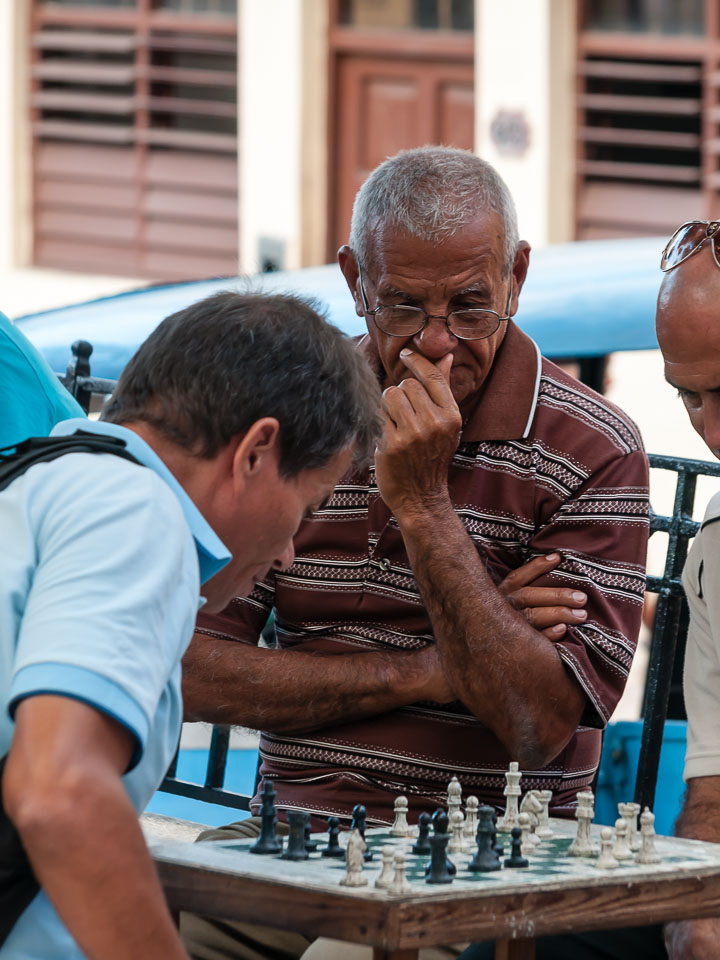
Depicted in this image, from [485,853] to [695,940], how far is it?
0.76m

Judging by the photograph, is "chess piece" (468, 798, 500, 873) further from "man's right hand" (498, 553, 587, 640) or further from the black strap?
"man's right hand" (498, 553, 587, 640)

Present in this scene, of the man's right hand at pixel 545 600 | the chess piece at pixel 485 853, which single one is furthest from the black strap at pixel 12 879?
the man's right hand at pixel 545 600

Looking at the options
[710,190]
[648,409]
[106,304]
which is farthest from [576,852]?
[710,190]

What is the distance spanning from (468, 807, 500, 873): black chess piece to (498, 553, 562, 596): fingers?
0.94m

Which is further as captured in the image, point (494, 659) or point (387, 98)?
point (387, 98)

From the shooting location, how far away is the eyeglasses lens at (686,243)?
9.83 feet

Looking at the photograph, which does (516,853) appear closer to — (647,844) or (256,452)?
(647,844)

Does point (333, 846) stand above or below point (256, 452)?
below

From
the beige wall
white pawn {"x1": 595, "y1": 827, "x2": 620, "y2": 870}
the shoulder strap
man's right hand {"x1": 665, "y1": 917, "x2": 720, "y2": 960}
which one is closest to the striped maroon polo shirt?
man's right hand {"x1": 665, "y1": 917, "x2": 720, "y2": 960}

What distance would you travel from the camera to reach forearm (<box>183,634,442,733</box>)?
3035 millimetres

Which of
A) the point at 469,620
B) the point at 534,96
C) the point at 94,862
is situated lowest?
the point at 469,620

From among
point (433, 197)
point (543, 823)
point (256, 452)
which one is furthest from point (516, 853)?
point (433, 197)

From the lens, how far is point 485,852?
2.12m

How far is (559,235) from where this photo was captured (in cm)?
1178
